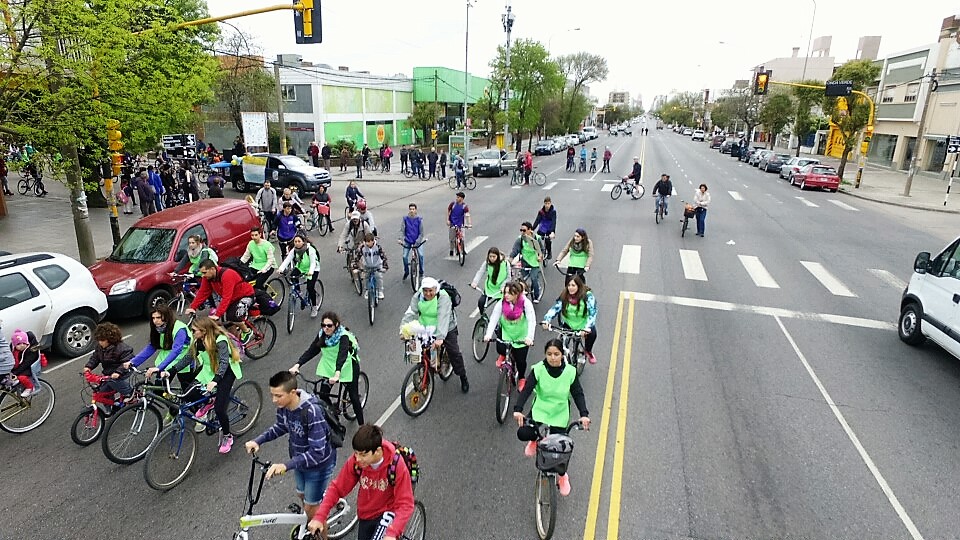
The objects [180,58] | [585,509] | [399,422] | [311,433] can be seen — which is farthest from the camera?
[180,58]

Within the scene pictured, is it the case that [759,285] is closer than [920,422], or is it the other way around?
[920,422]

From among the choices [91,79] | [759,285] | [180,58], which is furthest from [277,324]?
[180,58]

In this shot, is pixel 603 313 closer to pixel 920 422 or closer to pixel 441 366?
pixel 441 366

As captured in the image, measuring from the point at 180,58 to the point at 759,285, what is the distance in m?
18.1

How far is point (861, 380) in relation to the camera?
8.13m

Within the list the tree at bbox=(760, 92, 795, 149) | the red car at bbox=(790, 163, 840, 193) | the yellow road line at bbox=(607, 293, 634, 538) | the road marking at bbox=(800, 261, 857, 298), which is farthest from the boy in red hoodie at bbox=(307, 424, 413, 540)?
the tree at bbox=(760, 92, 795, 149)

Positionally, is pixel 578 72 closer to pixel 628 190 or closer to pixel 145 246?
pixel 628 190

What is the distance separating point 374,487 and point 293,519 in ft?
3.01

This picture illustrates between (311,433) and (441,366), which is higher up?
(311,433)

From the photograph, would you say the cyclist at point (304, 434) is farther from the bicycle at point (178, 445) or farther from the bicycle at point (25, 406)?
the bicycle at point (25, 406)

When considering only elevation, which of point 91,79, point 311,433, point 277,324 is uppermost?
point 91,79

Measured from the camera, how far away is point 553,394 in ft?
16.8

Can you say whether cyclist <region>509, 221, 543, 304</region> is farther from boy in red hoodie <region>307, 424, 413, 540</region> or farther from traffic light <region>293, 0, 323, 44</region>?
traffic light <region>293, 0, 323, 44</region>

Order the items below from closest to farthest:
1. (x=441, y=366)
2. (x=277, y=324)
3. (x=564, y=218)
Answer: (x=441, y=366) < (x=277, y=324) < (x=564, y=218)
